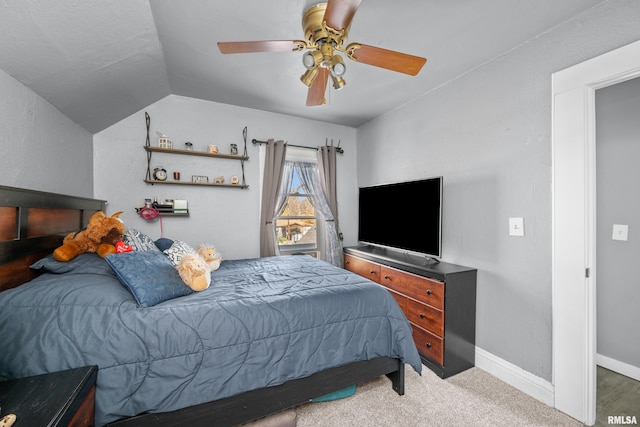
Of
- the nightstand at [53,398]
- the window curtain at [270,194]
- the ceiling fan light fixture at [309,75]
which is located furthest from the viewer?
the window curtain at [270,194]

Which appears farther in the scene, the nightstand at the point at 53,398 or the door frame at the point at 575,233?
the door frame at the point at 575,233

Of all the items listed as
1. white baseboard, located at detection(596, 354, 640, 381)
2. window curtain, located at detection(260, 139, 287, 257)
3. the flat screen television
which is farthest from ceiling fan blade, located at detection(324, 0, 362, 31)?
white baseboard, located at detection(596, 354, 640, 381)

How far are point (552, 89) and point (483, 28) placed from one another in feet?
2.11

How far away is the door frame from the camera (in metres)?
1.57

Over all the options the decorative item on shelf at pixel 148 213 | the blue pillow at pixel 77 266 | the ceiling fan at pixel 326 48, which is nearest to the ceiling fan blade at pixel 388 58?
the ceiling fan at pixel 326 48

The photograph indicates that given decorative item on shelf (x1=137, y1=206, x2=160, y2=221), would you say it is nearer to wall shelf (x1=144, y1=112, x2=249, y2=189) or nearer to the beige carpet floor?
wall shelf (x1=144, y1=112, x2=249, y2=189)

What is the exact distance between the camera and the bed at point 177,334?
1.13m

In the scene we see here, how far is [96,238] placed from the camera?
162cm

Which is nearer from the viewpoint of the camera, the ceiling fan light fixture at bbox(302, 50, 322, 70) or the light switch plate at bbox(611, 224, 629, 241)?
the ceiling fan light fixture at bbox(302, 50, 322, 70)

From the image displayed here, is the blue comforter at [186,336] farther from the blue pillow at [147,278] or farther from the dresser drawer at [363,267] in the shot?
the dresser drawer at [363,267]

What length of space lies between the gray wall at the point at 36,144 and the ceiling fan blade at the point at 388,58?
6.33ft

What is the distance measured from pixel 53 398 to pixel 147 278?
58 cm

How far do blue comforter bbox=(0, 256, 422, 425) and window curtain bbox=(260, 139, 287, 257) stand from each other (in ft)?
4.86

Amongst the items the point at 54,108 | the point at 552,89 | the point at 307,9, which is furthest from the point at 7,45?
the point at 552,89
